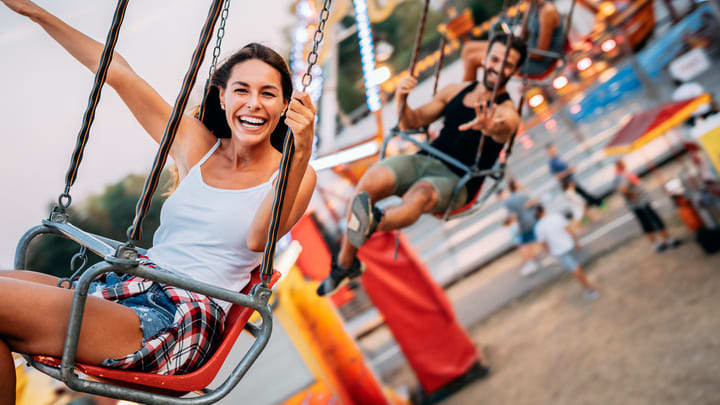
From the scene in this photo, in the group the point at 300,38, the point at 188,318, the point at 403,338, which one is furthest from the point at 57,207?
the point at 300,38

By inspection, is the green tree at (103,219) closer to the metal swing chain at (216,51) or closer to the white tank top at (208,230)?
the metal swing chain at (216,51)

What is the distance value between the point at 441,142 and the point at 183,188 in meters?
1.29

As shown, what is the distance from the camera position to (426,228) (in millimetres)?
9312

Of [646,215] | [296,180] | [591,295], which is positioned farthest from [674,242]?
[296,180]

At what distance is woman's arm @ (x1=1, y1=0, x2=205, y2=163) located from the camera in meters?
1.33

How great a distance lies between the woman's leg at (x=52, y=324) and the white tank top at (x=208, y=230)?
0.79 feet

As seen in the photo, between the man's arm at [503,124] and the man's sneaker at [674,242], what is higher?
the man's arm at [503,124]

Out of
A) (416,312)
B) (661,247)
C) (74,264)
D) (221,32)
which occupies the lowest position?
A: (661,247)

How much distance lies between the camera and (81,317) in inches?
38.1

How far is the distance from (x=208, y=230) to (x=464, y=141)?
4.25ft

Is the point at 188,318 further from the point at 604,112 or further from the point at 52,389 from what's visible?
the point at 604,112

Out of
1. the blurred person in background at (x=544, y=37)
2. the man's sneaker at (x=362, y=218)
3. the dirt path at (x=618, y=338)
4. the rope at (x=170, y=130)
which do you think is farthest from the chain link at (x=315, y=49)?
the dirt path at (x=618, y=338)

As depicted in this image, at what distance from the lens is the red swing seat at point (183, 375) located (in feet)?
3.40

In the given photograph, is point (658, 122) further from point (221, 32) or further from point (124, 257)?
point (124, 257)
